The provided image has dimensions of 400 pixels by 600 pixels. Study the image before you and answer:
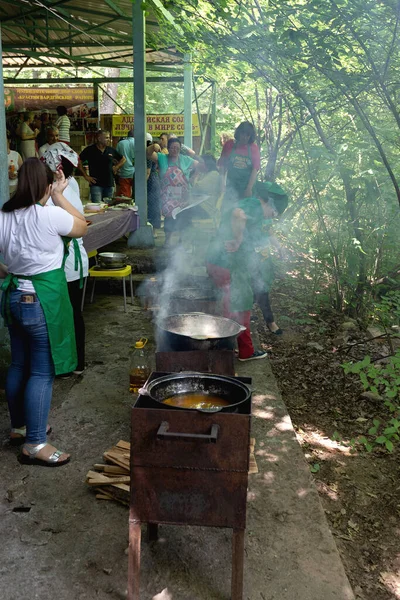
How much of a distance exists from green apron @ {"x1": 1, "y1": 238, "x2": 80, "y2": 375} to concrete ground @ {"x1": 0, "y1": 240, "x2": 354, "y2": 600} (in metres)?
0.79


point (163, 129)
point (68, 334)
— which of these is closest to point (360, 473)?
point (68, 334)

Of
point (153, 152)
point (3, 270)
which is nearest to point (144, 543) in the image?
point (3, 270)

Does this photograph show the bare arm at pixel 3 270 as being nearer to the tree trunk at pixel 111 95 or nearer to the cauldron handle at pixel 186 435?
the cauldron handle at pixel 186 435

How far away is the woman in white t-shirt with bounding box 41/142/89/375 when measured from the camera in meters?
4.63

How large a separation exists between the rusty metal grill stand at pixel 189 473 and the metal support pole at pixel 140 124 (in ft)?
25.8

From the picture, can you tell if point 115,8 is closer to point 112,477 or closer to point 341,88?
point 341,88

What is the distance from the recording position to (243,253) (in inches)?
235

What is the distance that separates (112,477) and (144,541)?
594mm

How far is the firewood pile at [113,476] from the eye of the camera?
139 inches

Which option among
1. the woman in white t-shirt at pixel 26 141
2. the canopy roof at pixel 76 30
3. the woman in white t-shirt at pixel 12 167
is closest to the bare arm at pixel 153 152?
the canopy roof at pixel 76 30

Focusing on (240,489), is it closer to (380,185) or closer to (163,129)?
(380,185)

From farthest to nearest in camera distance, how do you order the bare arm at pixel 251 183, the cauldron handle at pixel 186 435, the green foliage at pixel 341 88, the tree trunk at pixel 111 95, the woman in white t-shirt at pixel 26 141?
the tree trunk at pixel 111 95, the woman in white t-shirt at pixel 26 141, the bare arm at pixel 251 183, the green foliage at pixel 341 88, the cauldron handle at pixel 186 435

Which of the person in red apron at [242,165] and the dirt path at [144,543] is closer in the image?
the dirt path at [144,543]

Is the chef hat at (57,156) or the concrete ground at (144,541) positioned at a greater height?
the chef hat at (57,156)
